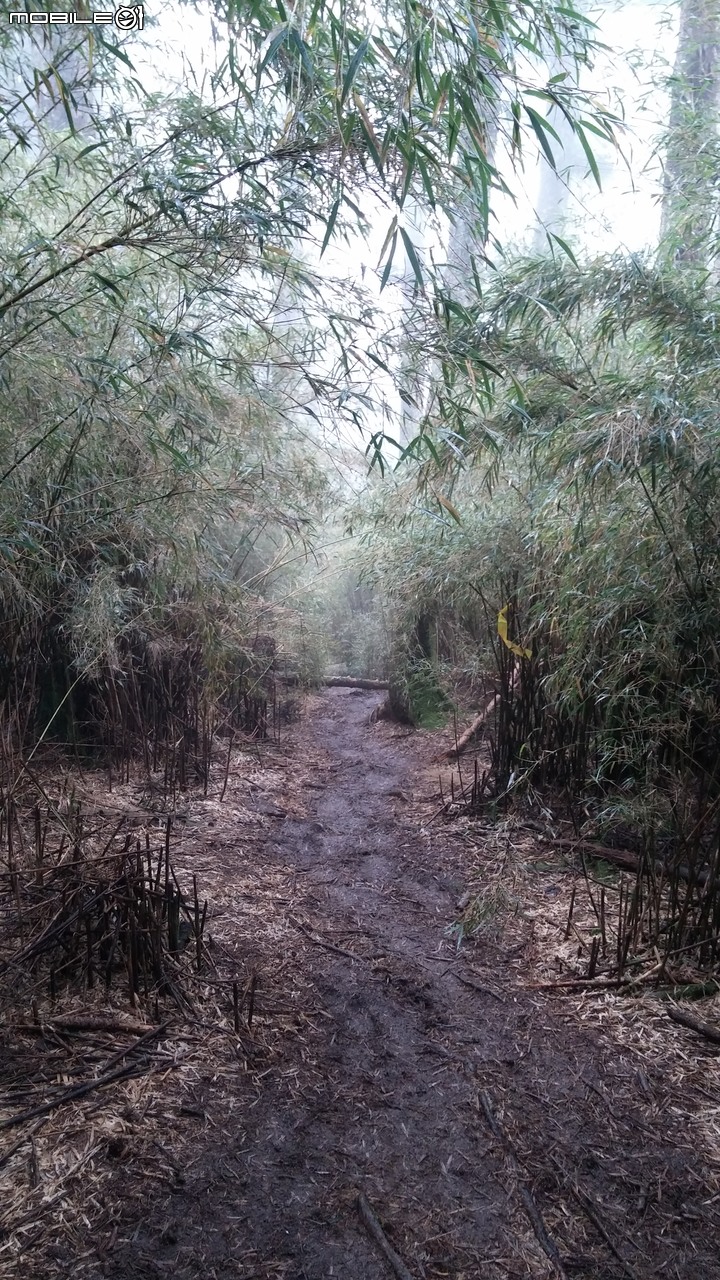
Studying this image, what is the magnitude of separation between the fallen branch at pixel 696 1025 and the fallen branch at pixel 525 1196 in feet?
2.06

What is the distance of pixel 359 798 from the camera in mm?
4680

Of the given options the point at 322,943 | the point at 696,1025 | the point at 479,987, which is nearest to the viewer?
the point at 696,1025

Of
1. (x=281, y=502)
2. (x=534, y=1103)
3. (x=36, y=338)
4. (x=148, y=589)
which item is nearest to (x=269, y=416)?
(x=281, y=502)

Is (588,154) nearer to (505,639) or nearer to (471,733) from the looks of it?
(505,639)

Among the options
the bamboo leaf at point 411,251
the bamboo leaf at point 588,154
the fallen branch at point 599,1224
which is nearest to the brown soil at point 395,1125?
the fallen branch at point 599,1224

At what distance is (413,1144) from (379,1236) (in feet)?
0.96

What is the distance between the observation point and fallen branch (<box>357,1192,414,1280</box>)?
1.42 metres

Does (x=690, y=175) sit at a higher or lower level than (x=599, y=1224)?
higher

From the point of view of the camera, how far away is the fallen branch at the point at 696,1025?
2.14 m

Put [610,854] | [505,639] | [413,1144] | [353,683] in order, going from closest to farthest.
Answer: [413,1144] → [610,854] → [505,639] → [353,683]

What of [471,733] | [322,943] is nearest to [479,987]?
[322,943]

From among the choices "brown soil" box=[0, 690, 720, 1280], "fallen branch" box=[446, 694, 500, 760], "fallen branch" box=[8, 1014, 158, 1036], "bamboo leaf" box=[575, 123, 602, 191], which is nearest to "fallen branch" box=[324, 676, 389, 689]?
"fallen branch" box=[446, 694, 500, 760]

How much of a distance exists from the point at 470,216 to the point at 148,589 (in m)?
2.40

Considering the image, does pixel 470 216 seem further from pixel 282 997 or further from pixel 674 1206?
pixel 674 1206
